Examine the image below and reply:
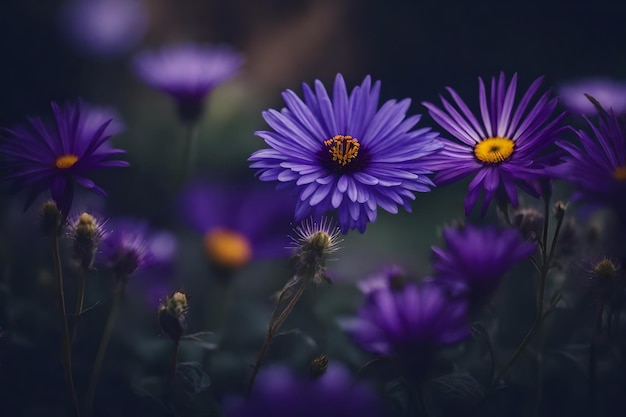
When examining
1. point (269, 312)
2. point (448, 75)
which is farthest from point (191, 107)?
point (448, 75)

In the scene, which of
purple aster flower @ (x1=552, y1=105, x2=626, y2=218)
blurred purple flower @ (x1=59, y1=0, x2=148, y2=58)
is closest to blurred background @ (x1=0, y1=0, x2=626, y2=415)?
blurred purple flower @ (x1=59, y1=0, x2=148, y2=58)

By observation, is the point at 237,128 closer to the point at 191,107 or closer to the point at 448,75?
the point at 191,107

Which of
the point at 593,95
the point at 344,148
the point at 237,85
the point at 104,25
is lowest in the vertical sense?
the point at 344,148

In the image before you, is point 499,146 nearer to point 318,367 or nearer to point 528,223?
point 528,223

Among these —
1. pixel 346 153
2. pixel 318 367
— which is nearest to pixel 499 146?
pixel 346 153

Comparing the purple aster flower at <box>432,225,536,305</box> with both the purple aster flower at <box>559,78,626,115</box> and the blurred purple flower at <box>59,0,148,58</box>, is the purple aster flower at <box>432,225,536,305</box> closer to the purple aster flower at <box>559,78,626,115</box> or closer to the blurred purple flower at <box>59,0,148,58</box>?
the purple aster flower at <box>559,78,626,115</box>

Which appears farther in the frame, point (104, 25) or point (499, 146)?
point (104, 25)

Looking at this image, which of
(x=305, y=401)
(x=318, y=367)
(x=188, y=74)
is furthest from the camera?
(x=188, y=74)

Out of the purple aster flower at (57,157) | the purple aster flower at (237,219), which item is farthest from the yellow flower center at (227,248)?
the purple aster flower at (57,157)
